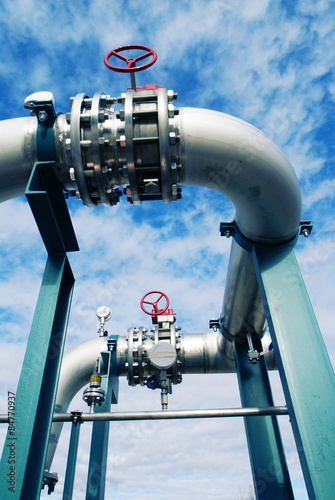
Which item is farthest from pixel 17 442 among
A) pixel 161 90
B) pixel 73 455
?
pixel 161 90

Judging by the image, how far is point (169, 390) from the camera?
406 centimetres

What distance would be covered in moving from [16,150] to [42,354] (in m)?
1.46

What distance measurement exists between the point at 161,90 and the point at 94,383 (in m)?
3.07

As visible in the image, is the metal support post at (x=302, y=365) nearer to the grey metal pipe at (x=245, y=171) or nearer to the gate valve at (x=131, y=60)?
the grey metal pipe at (x=245, y=171)

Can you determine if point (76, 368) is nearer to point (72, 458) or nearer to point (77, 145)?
point (72, 458)

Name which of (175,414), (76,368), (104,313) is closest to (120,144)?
(175,414)

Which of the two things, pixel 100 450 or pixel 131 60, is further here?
pixel 100 450

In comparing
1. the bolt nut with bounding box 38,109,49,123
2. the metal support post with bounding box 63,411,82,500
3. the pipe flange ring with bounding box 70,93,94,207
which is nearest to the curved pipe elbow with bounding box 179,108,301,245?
the pipe flange ring with bounding box 70,93,94,207

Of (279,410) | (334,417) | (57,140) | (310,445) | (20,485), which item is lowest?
(20,485)

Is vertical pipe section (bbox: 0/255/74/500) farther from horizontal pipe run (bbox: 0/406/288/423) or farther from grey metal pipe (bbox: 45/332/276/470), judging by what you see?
grey metal pipe (bbox: 45/332/276/470)

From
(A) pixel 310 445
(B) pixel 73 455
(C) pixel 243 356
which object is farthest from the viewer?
(C) pixel 243 356

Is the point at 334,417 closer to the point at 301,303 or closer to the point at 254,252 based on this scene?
the point at 301,303

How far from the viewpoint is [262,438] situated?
3.88m

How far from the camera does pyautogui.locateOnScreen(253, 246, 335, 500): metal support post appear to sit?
6.58 ft
